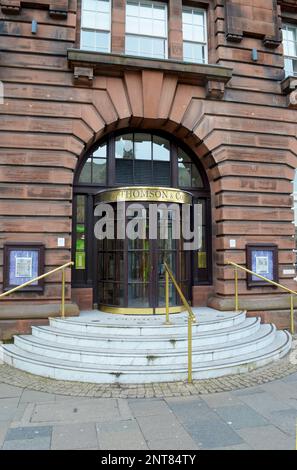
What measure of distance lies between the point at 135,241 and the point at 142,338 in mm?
2798

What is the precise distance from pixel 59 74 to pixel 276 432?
908 centimetres

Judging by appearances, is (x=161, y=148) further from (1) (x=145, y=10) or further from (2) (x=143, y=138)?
(1) (x=145, y=10)

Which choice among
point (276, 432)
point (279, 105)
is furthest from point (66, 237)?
point (279, 105)

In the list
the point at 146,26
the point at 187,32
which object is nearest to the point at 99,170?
the point at 146,26

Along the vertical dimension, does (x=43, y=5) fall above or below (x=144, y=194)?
above

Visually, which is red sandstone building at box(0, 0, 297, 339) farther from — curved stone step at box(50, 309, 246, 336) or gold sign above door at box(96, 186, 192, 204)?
gold sign above door at box(96, 186, 192, 204)

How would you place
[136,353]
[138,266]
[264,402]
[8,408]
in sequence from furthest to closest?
[138,266] → [136,353] → [264,402] → [8,408]

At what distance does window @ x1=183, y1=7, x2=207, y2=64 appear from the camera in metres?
10.8

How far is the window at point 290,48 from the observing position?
465 inches

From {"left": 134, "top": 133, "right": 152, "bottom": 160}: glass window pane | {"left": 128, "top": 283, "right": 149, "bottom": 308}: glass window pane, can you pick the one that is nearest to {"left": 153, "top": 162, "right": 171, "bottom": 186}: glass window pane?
{"left": 134, "top": 133, "right": 152, "bottom": 160}: glass window pane

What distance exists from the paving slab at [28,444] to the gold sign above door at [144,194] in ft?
19.6

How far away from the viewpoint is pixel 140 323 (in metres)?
7.76
